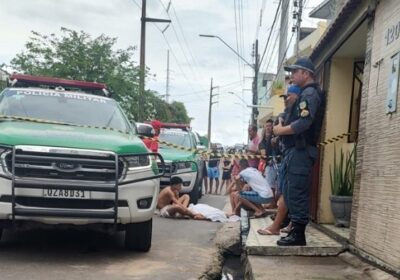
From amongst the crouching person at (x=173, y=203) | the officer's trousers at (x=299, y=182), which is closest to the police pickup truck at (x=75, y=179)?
the officer's trousers at (x=299, y=182)

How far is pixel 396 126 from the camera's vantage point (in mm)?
4441

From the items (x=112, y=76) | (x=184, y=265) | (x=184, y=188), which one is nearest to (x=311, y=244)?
(x=184, y=265)

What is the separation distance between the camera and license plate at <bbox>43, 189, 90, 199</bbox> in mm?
5059

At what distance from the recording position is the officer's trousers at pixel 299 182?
5363mm

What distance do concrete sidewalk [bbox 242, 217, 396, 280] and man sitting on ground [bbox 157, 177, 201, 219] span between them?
3.44m

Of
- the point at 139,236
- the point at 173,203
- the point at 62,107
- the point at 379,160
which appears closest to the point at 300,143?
the point at 379,160

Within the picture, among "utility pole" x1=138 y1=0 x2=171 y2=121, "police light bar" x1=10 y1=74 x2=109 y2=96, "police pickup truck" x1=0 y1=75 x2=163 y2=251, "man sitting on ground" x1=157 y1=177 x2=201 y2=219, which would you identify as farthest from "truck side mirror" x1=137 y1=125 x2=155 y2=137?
"utility pole" x1=138 y1=0 x2=171 y2=121

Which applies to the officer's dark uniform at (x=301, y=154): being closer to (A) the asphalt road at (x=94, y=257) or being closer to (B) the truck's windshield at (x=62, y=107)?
(A) the asphalt road at (x=94, y=257)

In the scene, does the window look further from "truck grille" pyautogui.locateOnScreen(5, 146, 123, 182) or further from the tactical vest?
"truck grille" pyautogui.locateOnScreen(5, 146, 123, 182)

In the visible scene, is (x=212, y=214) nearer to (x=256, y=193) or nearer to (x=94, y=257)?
(x=256, y=193)

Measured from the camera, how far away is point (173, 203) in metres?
9.73

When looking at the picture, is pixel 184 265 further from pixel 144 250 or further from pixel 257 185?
pixel 257 185

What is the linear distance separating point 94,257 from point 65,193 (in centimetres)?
89

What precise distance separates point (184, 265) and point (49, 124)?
6.90 ft
